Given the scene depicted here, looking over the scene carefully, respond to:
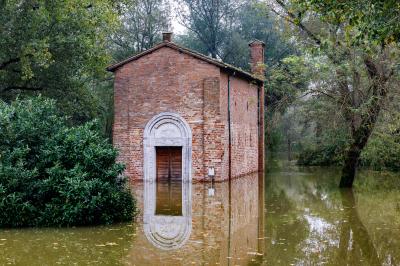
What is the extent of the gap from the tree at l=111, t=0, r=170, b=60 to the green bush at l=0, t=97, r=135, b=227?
3204 centimetres

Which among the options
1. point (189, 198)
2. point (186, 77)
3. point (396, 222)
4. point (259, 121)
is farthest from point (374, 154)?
point (396, 222)

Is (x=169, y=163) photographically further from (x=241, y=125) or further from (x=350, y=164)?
(x=350, y=164)

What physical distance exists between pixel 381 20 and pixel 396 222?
25.5 feet

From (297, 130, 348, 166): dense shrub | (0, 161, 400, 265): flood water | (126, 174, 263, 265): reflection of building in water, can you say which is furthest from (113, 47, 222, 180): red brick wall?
(297, 130, 348, 166): dense shrub

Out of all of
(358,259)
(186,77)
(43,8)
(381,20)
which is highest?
(43,8)

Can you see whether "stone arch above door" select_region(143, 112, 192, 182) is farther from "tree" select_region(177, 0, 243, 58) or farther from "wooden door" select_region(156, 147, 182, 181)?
"tree" select_region(177, 0, 243, 58)

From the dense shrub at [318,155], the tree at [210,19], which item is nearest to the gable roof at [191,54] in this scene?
the dense shrub at [318,155]

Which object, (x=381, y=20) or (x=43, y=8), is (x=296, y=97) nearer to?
(x=43, y=8)

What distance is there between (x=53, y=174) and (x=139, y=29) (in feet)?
117

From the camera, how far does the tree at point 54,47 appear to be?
81.6 feet

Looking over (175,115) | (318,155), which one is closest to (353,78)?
(175,115)

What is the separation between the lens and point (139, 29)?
4831cm

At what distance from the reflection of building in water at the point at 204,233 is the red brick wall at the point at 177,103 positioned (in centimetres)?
622

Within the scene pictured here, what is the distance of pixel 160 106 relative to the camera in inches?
1146
